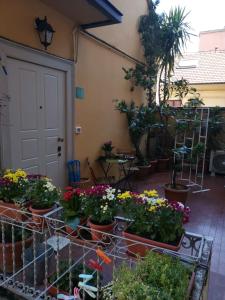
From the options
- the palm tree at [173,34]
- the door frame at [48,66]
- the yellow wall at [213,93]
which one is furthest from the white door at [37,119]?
the yellow wall at [213,93]

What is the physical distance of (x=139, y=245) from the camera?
1.34 meters

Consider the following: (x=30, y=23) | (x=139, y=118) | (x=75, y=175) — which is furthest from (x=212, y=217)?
(x=30, y=23)

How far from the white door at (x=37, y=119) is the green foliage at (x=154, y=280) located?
228 cm

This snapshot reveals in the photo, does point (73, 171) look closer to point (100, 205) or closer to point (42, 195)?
point (42, 195)

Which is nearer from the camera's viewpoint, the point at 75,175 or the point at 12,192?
the point at 12,192

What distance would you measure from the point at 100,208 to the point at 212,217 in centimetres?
277

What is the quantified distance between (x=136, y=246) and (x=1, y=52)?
2.40 metres

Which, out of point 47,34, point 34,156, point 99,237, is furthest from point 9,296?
point 47,34

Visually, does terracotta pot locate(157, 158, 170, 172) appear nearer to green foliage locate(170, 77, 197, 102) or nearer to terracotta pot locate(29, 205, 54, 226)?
green foliage locate(170, 77, 197, 102)

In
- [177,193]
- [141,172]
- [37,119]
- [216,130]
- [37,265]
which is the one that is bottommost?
[141,172]

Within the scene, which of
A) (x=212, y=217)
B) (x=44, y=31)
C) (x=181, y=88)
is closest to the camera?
(x=44, y=31)

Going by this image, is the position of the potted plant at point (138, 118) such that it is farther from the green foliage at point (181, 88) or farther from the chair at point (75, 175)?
the chair at point (75, 175)

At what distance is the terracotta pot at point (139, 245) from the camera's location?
51.4 inches

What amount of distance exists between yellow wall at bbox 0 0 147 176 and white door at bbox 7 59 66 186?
321 millimetres
